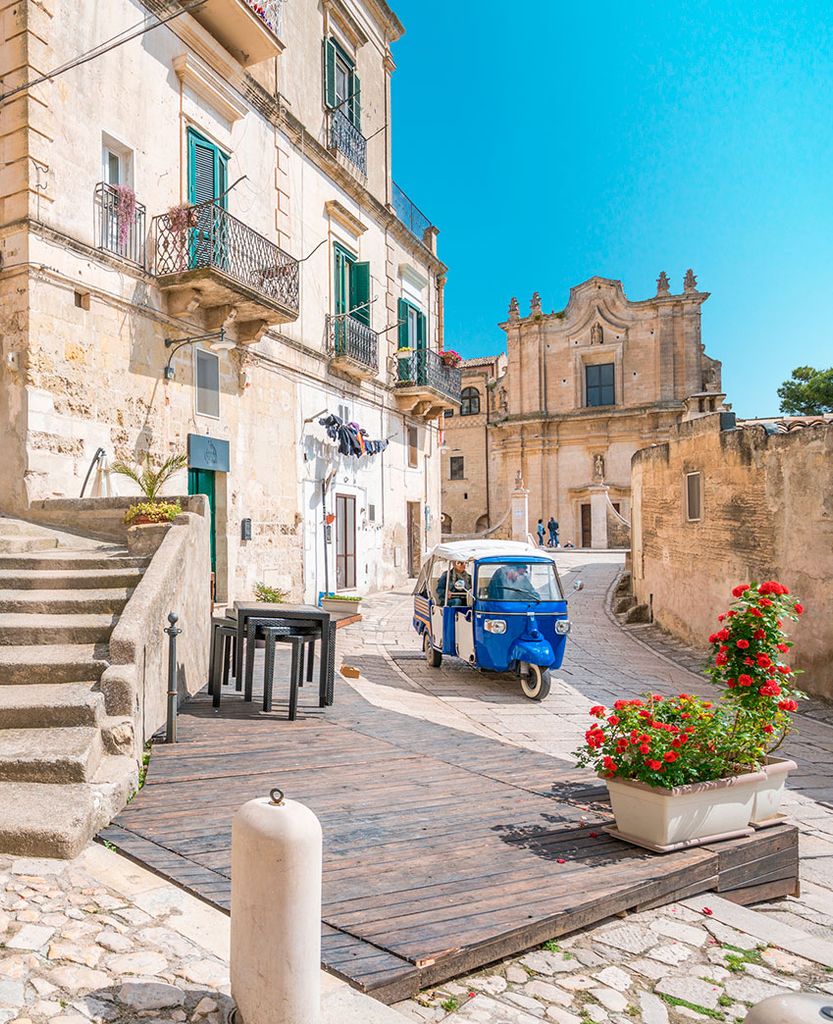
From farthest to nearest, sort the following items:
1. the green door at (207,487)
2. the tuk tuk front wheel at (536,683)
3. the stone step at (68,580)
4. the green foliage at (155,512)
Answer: the green door at (207,487), the tuk tuk front wheel at (536,683), the green foliage at (155,512), the stone step at (68,580)

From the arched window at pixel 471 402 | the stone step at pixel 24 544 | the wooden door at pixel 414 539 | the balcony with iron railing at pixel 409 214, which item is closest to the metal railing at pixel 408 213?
the balcony with iron railing at pixel 409 214

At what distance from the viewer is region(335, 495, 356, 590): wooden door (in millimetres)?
16625

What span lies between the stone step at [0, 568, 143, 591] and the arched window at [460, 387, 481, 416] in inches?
1492

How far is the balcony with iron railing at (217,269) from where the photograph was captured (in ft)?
35.9

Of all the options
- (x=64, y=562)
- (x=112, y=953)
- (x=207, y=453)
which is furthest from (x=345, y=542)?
(x=112, y=953)

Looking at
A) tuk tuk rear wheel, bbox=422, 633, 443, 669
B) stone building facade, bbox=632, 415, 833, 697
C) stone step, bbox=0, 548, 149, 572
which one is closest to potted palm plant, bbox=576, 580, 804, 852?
stone step, bbox=0, 548, 149, 572

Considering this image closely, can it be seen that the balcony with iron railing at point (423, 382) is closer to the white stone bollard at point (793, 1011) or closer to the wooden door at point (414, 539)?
the wooden door at point (414, 539)

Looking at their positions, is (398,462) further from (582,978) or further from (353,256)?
(582,978)

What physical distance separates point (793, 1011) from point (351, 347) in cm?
1572

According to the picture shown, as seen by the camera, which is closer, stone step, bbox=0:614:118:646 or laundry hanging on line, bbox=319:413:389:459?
stone step, bbox=0:614:118:646

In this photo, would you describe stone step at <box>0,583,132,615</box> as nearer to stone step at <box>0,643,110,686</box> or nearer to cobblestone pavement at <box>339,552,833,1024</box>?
stone step at <box>0,643,110,686</box>

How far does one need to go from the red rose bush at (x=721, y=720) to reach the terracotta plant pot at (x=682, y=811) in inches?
2.8

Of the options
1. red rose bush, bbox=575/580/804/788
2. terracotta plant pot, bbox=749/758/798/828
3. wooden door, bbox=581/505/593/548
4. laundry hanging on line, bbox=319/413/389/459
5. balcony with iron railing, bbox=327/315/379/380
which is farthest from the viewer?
wooden door, bbox=581/505/593/548

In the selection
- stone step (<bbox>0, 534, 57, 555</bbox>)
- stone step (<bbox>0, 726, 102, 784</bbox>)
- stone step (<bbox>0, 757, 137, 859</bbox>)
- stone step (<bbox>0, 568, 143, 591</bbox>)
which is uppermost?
stone step (<bbox>0, 534, 57, 555</bbox>)
